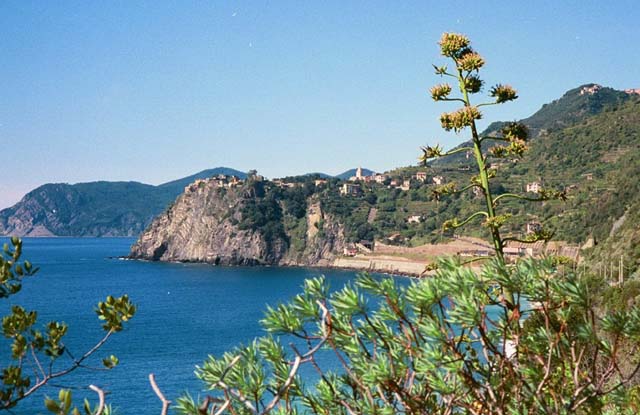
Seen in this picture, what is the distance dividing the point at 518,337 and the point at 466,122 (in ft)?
9.64

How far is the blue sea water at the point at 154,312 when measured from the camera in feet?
116

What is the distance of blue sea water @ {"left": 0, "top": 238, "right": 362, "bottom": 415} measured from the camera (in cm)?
3533

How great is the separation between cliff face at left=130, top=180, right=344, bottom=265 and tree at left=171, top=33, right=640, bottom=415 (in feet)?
362

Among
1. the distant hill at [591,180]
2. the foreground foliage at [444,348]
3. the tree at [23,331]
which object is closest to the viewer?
the foreground foliage at [444,348]

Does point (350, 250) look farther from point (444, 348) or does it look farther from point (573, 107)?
point (444, 348)

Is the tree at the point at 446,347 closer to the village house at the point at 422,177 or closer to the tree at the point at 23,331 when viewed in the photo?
the tree at the point at 23,331

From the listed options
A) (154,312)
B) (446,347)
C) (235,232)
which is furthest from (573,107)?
(446,347)

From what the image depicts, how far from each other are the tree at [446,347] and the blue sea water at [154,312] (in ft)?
23.2

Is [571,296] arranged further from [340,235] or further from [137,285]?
[340,235]

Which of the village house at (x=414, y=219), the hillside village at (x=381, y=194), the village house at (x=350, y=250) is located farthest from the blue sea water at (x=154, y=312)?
the village house at (x=414, y=219)

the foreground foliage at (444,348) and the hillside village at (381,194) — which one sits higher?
the hillside village at (381,194)

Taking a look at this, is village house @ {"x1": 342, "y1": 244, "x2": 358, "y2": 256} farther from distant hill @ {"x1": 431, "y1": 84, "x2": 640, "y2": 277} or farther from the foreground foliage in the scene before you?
the foreground foliage

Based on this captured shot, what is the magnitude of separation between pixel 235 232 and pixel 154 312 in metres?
61.5

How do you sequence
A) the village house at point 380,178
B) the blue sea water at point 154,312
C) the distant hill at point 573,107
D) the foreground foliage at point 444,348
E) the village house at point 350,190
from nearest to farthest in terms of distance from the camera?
the foreground foliage at point 444,348, the blue sea water at point 154,312, the village house at point 350,190, the village house at point 380,178, the distant hill at point 573,107
